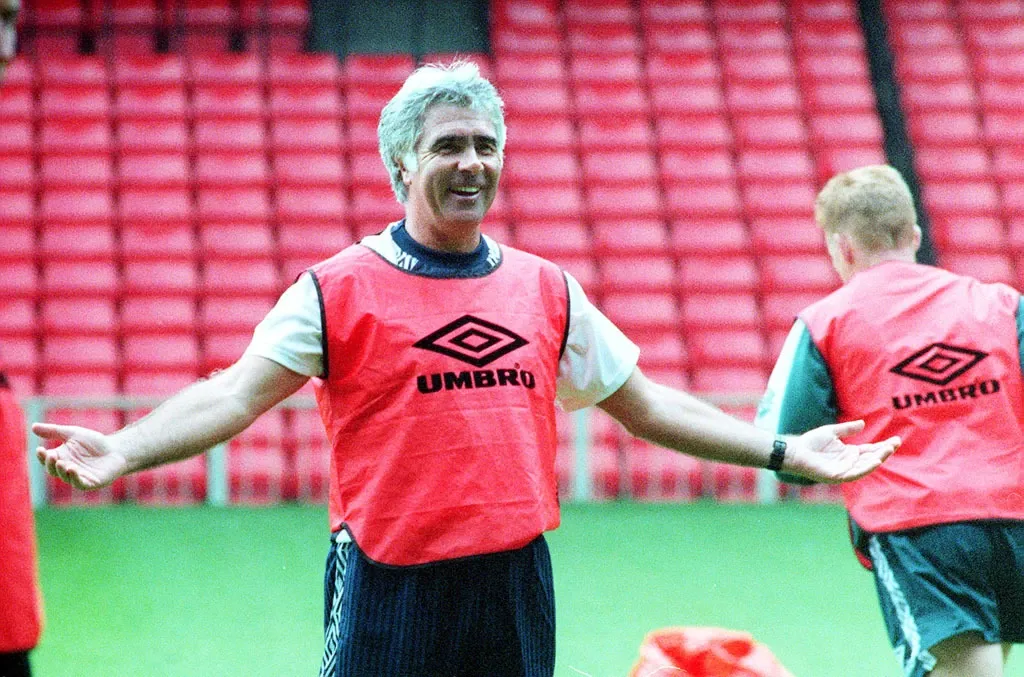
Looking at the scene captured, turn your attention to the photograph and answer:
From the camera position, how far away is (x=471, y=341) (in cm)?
251

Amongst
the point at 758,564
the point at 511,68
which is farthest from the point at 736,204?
the point at 758,564

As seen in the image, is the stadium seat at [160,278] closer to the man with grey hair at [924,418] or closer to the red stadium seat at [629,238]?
the red stadium seat at [629,238]

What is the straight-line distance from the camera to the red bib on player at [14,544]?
2.35m

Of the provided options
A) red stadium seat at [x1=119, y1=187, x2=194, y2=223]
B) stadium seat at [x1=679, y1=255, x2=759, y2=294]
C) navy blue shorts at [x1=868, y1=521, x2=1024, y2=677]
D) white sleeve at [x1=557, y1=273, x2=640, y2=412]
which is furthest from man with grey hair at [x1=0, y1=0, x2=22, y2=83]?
red stadium seat at [x1=119, y1=187, x2=194, y2=223]

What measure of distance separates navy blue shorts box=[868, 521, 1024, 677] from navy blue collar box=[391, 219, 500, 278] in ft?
3.92

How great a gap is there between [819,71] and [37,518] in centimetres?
675

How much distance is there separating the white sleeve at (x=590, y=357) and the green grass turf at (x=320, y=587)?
2.28m

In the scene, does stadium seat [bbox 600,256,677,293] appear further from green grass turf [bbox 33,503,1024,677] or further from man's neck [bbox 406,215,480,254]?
man's neck [bbox 406,215,480,254]

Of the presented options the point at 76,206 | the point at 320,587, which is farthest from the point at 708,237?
the point at 320,587

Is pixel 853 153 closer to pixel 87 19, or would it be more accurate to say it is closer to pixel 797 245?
pixel 797 245

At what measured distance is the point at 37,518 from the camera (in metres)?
7.80

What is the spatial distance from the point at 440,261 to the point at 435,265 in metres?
0.02

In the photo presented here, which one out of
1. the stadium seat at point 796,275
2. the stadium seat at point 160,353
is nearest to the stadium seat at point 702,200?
Answer: the stadium seat at point 796,275

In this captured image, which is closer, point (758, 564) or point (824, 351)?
point (824, 351)
